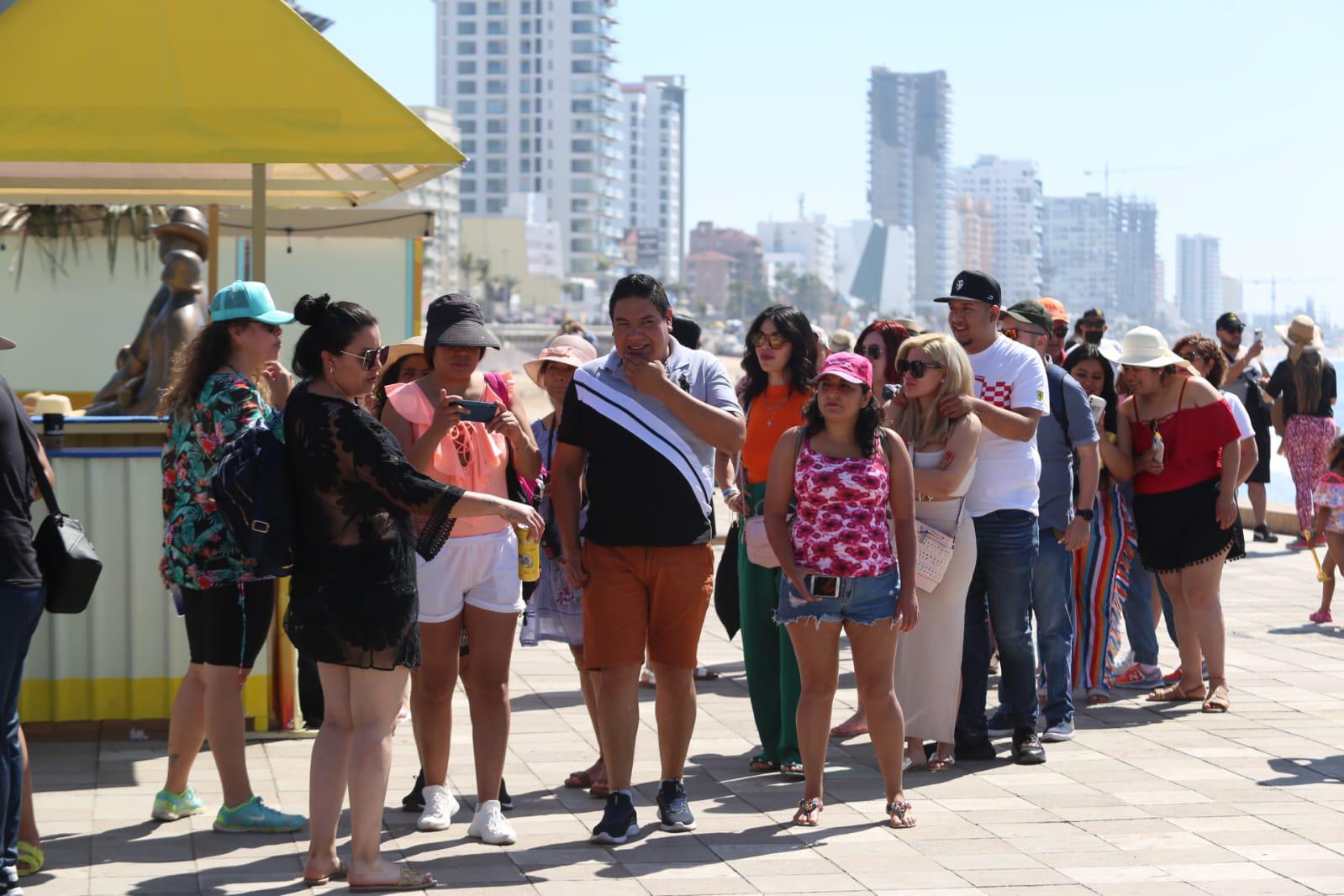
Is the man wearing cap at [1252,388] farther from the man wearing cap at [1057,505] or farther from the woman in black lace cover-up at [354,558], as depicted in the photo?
the woman in black lace cover-up at [354,558]

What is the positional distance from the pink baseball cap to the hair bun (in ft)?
5.61

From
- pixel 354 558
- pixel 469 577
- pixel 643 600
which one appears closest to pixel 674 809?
pixel 643 600

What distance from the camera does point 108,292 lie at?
15.0m

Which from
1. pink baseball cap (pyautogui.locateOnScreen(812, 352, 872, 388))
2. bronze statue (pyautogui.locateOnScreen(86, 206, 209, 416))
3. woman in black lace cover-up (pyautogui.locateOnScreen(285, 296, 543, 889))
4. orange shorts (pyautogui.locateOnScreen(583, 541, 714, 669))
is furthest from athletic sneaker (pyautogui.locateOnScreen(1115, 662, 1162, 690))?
bronze statue (pyautogui.locateOnScreen(86, 206, 209, 416))

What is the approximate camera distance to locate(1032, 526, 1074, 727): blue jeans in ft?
23.3

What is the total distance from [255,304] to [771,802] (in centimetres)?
252

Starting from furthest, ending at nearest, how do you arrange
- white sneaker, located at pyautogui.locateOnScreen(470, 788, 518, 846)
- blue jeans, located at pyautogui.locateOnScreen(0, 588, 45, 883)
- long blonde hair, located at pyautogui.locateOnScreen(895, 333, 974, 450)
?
long blonde hair, located at pyautogui.locateOnScreen(895, 333, 974, 450) < white sneaker, located at pyautogui.locateOnScreen(470, 788, 518, 846) < blue jeans, located at pyautogui.locateOnScreen(0, 588, 45, 883)

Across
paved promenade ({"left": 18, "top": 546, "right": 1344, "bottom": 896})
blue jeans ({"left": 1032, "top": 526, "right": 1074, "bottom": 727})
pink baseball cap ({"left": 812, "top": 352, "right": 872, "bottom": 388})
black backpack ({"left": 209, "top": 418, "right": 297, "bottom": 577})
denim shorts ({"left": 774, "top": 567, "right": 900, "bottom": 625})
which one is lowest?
paved promenade ({"left": 18, "top": 546, "right": 1344, "bottom": 896})

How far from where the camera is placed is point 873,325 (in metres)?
7.16

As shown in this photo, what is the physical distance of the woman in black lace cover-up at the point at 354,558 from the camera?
15.2ft

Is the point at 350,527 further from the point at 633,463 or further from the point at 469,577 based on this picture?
the point at 633,463

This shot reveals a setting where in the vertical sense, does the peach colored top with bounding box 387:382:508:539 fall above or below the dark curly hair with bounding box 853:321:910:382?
below

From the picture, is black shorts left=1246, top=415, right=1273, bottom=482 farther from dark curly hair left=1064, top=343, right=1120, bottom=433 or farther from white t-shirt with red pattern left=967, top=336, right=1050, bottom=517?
white t-shirt with red pattern left=967, top=336, right=1050, bottom=517

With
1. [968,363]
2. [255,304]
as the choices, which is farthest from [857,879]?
[255,304]
